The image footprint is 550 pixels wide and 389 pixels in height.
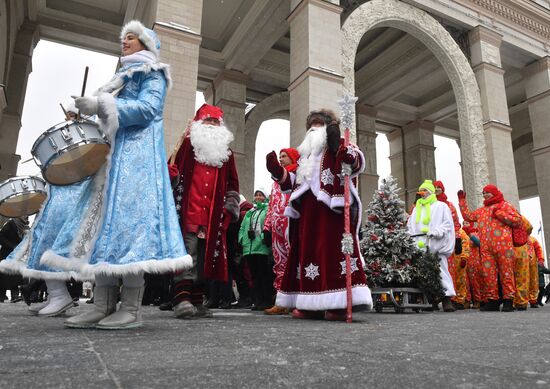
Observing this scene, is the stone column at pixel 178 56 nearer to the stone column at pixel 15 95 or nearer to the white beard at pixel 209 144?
the white beard at pixel 209 144

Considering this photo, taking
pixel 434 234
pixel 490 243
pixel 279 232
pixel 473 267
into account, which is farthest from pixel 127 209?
pixel 473 267

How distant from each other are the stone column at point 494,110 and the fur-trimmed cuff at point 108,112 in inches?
485

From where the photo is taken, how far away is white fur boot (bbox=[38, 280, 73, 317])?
11.3 feet

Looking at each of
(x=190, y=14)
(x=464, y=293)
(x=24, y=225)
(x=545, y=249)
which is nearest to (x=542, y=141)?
(x=545, y=249)

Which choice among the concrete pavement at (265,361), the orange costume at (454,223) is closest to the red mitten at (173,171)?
the concrete pavement at (265,361)

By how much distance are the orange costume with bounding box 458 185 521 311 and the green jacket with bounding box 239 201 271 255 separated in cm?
295

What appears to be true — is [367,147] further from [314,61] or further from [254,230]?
[254,230]

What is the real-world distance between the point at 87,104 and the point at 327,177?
2.02 m

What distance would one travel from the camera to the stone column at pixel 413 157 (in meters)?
19.5

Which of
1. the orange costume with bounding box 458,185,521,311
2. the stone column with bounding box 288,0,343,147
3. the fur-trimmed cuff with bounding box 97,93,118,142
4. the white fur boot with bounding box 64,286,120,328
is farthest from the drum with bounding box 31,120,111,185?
the stone column with bounding box 288,0,343,147

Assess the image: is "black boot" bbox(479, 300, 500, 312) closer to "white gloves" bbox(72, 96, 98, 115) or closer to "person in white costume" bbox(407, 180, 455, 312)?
"person in white costume" bbox(407, 180, 455, 312)

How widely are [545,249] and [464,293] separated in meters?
9.91

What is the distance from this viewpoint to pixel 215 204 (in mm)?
3752

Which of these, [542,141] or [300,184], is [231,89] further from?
[300,184]
